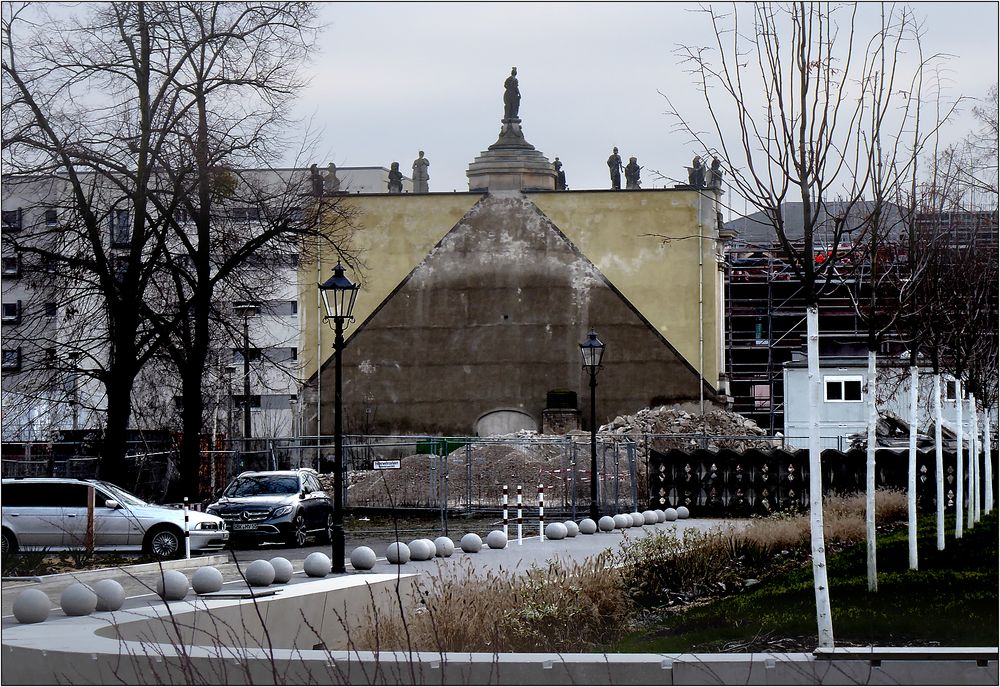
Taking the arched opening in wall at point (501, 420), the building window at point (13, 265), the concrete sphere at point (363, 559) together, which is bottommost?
the concrete sphere at point (363, 559)

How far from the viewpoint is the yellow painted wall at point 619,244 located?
51.9m

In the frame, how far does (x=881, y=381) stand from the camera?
145ft

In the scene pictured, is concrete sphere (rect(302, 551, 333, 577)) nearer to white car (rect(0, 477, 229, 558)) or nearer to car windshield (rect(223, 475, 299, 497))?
white car (rect(0, 477, 229, 558))

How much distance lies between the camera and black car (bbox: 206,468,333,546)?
27.2 meters

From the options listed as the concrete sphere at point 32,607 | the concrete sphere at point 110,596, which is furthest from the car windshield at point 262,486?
the concrete sphere at point 32,607

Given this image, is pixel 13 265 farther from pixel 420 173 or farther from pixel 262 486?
pixel 420 173

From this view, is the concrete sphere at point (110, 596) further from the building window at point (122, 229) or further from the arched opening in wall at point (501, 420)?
the arched opening in wall at point (501, 420)

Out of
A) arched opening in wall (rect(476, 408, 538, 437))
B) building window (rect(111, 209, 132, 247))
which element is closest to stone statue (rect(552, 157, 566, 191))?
arched opening in wall (rect(476, 408, 538, 437))

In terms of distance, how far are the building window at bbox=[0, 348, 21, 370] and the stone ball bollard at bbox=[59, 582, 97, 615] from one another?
536 inches

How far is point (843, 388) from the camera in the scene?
162 ft

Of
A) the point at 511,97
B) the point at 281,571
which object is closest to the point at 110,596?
the point at 281,571

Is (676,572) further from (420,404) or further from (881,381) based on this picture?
(420,404)

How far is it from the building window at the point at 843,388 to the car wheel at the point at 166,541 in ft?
97.6

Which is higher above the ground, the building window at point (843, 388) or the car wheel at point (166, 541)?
the building window at point (843, 388)
